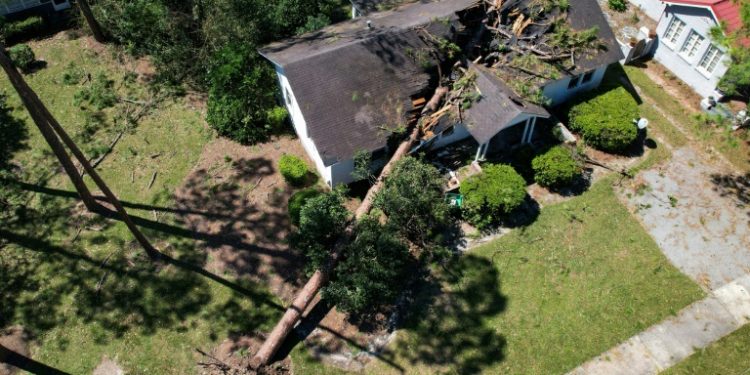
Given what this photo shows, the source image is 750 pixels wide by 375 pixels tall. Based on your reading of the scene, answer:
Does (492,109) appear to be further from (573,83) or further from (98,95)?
(98,95)

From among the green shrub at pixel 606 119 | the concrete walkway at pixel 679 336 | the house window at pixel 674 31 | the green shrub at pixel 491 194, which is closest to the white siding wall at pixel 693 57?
the house window at pixel 674 31

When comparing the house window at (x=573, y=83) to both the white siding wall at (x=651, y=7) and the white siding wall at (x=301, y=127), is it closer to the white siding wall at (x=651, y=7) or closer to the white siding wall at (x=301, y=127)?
the white siding wall at (x=651, y=7)

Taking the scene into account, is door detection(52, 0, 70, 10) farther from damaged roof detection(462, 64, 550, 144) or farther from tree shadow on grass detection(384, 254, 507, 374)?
tree shadow on grass detection(384, 254, 507, 374)

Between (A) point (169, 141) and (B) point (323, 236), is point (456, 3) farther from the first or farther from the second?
(A) point (169, 141)

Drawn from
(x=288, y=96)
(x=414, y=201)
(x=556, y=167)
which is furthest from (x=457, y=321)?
(x=288, y=96)

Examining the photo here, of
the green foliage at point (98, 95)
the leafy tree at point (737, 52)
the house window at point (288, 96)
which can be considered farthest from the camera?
the green foliage at point (98, 95)
